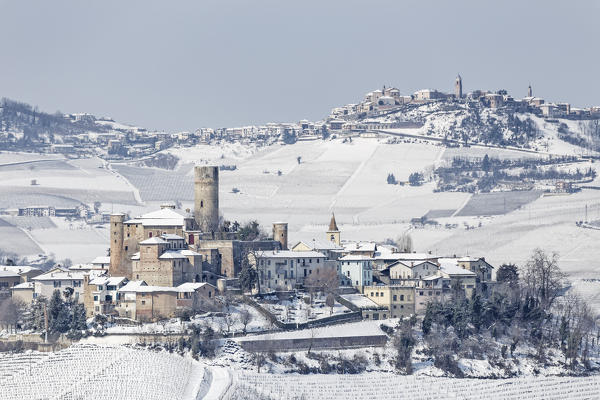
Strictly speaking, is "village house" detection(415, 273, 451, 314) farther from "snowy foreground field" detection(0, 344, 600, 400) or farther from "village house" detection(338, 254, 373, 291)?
"snowy foreground field" detection(0, 344, 600, 400)

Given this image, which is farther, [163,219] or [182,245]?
[163,219]

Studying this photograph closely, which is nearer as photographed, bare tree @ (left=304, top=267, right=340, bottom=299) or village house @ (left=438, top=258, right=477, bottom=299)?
bare tree @ (left=304, top=267, right=340, bottom=299)

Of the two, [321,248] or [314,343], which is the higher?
[321,248]

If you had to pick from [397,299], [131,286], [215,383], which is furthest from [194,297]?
[397,299]

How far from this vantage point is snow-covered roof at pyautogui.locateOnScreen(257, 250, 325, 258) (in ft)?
337

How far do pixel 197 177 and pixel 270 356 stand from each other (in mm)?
21297

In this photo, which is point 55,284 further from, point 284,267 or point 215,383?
point 215,383

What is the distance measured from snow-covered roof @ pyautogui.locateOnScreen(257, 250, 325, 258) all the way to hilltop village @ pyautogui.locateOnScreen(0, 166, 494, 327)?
12cm

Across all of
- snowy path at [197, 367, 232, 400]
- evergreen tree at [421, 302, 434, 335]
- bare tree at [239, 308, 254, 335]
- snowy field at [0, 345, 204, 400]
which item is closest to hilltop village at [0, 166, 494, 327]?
bare tree at [239, 308, 254, 335]

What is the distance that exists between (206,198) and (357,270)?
408 inches

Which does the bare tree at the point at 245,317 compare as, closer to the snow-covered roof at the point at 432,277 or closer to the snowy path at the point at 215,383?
the snowy path at the point at 215,383

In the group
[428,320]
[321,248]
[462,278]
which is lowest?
[428,320]

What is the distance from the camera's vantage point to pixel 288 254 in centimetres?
10388

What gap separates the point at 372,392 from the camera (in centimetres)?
8875
